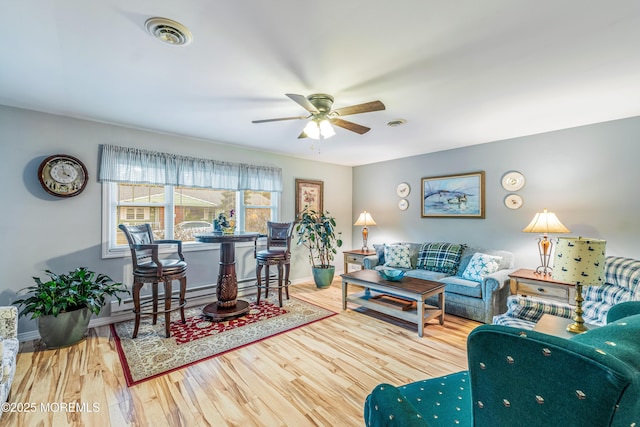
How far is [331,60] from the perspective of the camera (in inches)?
75.4

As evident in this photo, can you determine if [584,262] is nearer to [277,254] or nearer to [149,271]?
[277,254]

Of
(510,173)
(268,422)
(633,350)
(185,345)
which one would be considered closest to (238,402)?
(268,422)

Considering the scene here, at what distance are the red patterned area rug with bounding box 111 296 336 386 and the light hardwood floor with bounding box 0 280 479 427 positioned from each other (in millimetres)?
99

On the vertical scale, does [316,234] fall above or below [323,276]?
above

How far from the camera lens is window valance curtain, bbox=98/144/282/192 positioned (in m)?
3.27

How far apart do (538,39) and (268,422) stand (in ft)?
9.57

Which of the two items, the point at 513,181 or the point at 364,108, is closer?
the point at 364,108

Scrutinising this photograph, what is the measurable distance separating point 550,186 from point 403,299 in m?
2.36

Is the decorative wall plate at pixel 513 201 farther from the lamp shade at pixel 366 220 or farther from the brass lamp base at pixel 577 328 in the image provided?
the brass lamp base at pixel 577 328

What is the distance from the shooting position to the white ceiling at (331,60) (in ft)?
4.82

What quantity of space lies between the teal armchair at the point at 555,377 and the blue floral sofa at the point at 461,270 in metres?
2.71

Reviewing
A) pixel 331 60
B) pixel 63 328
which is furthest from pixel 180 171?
pixel 331 60

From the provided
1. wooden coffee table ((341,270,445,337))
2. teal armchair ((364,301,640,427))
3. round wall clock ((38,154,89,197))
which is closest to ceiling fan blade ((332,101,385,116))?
teal armchair ((364,301,640,427))

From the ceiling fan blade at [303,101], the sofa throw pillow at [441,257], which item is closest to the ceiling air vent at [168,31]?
the ceiling fan blade at [303,101]
